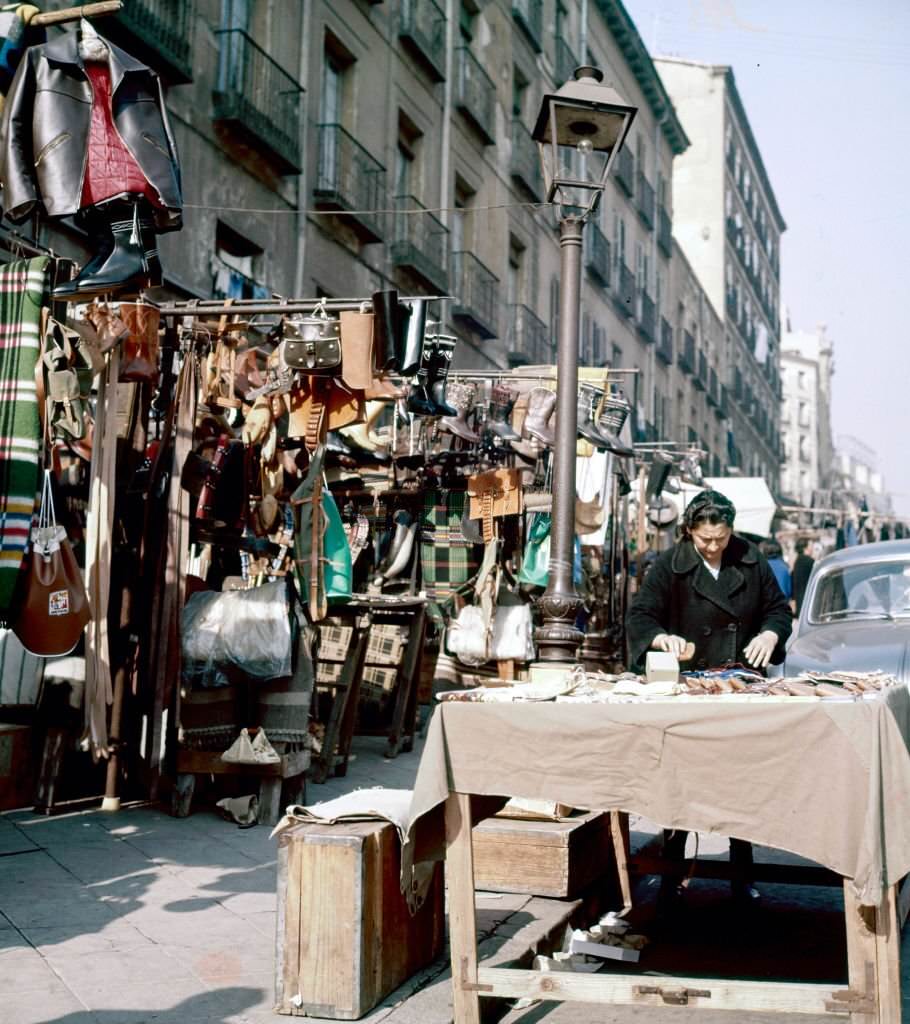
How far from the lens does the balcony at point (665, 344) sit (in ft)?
111

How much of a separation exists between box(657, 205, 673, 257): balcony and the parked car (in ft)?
87.4

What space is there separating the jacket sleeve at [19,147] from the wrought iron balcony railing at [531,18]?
19.4 metres

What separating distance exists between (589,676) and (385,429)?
229 inches

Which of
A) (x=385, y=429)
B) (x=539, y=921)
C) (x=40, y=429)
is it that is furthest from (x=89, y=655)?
(x=385, y=429)

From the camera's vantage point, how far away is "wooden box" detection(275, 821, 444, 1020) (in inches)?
147

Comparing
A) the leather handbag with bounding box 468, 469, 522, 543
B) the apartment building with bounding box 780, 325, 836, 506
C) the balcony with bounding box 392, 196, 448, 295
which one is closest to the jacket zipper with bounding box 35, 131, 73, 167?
the leather handbag with bounding box 468, 469, 522, 543

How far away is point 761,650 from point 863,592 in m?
3.71

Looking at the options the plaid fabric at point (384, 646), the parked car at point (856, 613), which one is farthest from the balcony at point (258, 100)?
the parked car at point (856, 613)

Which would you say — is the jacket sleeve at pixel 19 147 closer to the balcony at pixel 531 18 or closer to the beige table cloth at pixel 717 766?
the beige table cloth at pixel 717 766

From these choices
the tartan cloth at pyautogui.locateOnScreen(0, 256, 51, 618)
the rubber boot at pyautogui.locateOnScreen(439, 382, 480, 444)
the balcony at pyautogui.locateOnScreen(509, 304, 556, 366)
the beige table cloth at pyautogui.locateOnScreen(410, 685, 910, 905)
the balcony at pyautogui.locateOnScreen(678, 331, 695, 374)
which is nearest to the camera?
the beige table cloth at pyautogui.locateOnScreen(410, 685, 910, 905)

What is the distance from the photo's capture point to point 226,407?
7262 mm

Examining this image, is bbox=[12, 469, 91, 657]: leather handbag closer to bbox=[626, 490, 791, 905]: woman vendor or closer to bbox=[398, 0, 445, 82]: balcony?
bbox=[626, 490, 791, 905]: woman vendor

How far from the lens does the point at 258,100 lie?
13.7m

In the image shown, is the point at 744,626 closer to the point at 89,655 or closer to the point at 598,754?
the point at 598,754
